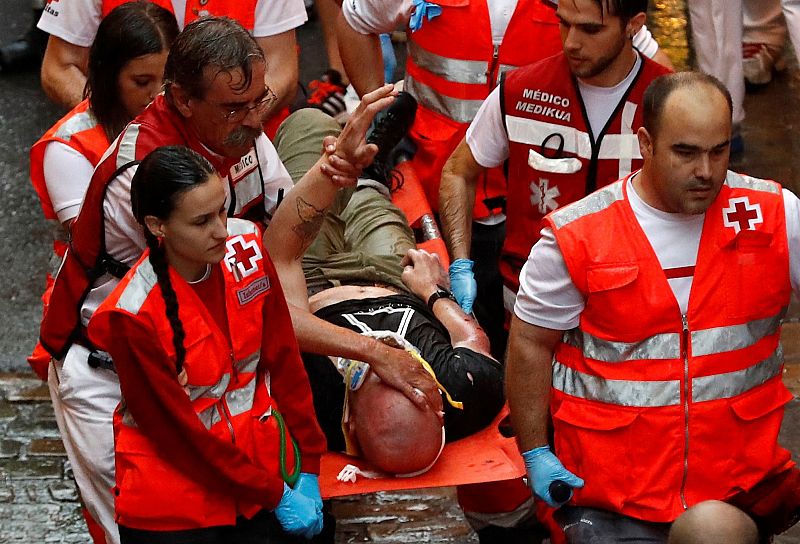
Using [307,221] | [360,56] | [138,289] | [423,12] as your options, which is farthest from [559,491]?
[360,56]

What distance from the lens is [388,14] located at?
5215mm

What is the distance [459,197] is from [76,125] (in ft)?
4.12

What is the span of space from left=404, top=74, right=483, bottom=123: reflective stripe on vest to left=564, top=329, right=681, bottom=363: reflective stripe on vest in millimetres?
1829

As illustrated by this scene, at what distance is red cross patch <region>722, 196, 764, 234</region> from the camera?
318 centimetres

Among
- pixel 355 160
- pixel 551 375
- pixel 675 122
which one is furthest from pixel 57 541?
pixel 675 122

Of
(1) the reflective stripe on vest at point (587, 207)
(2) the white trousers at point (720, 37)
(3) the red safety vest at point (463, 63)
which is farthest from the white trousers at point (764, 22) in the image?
(1) the reflective stripe on vest at point (587, 207)

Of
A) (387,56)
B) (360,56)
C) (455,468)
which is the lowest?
(455,468)

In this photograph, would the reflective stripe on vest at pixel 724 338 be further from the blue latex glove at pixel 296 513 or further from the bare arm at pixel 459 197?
the bare arm at pixel 459 197

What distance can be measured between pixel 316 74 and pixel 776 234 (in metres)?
4.24

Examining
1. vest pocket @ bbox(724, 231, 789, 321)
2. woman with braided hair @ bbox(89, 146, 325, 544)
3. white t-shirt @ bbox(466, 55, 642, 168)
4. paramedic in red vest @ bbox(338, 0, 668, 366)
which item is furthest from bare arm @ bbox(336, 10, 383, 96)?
vest pocket @ bbox(724, 231, 789, 321)

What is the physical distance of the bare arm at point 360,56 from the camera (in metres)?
5.38

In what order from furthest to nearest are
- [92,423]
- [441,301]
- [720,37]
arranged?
[720,37], [441,301], [92,423]

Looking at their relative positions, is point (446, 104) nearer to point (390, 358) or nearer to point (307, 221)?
point (307, 221)

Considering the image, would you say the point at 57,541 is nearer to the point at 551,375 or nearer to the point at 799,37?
the point at 551,375
